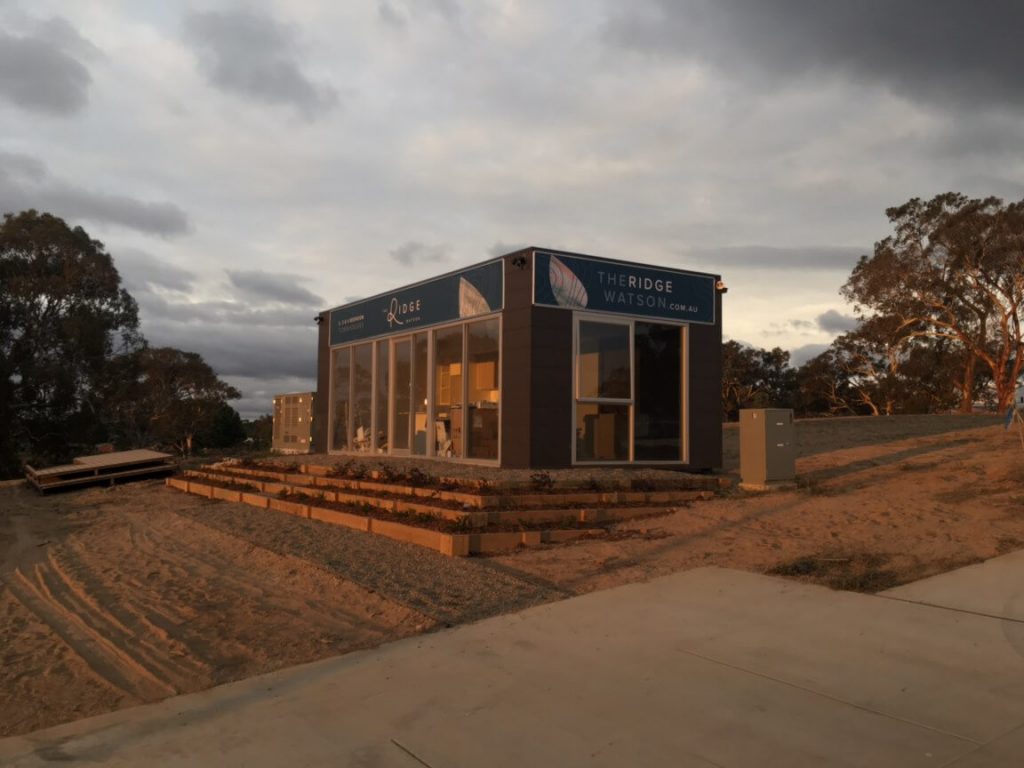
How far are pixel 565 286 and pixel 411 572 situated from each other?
728 centimetres

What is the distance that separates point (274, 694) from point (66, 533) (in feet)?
30.6

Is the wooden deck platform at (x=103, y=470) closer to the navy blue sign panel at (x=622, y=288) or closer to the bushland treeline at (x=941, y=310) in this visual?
the navy blue sign panel at (x=622, y=288)

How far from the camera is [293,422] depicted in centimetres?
2491

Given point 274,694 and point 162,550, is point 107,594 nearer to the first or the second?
point 162,550

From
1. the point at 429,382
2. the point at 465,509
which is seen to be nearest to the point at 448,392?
the point at 429,382

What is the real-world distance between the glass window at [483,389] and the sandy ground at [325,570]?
4.18 metres

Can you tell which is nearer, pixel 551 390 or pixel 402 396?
pixel 551 390

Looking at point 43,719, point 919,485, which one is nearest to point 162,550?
point 43,719

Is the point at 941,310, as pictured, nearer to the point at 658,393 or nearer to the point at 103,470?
the point at 658,393

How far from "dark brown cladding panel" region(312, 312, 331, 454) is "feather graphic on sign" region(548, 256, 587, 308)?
30.3ft

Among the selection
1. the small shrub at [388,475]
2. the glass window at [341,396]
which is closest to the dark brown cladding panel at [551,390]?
the small shrub at [388,475]

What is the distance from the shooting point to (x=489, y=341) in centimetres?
1461

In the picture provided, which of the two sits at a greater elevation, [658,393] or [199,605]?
[658,393]

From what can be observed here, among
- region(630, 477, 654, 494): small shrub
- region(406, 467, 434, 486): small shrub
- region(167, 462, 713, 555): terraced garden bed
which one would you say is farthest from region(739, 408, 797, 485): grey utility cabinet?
region(406, 467, 434, 486): small shrub
